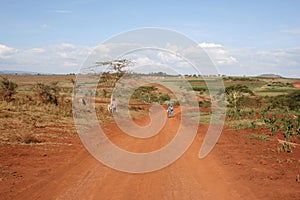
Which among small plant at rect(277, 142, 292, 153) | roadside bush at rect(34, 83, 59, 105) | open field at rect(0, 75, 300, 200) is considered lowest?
open field at rect(0, 75, 300, 200)

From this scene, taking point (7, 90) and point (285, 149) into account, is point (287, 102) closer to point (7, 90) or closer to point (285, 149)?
point (7, 90)

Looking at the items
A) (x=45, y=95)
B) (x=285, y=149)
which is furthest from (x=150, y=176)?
(x=45, y=95)

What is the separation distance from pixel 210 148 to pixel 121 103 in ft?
79.2

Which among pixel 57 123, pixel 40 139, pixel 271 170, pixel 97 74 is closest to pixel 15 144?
pixel 40 139

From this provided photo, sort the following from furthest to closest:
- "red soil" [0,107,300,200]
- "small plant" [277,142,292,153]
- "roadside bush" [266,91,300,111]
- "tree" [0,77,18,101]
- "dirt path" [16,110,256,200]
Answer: "roadside bush" [266,91,300,111] → "tree" [0,77,18,101] → "small plant" [277,142,292,153] → "red soil" [0,107,300,200] → "dirt path" [16,110,256,200]

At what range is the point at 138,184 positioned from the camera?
833cm

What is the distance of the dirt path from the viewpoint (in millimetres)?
7496

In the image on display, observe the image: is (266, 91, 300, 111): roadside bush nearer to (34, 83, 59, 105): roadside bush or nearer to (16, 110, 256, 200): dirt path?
(34, 83, 59, 105): roadside bush

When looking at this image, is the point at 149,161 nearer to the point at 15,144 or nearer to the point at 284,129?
the point at 15,144

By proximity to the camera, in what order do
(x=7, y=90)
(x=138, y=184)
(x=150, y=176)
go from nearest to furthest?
(x=138, y=184), (x=150, y=176), (x=7, y=90)

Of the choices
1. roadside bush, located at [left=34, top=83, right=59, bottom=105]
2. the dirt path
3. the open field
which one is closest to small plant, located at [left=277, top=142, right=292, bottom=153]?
the open field

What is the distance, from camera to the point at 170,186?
8242 millimetres

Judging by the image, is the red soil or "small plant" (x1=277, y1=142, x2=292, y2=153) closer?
the red soil

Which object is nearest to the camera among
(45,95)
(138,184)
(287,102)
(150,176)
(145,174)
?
(138,184)
